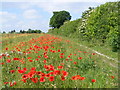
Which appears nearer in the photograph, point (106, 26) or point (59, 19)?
point (106, 26)

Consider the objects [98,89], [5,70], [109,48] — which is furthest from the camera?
[109,48]

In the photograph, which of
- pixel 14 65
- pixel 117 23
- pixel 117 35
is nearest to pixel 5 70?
pixel 14 65

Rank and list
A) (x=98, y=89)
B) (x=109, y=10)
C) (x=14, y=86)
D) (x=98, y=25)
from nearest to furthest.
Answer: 1. (x=98, y=89)
2. (x=14, y=86)
3. (x=109, y=10)
4. (x=98, y=25)

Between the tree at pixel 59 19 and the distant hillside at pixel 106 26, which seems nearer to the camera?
the distant hillside at pixel 106 26

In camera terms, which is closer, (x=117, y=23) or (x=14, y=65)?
(x=14, y=65)

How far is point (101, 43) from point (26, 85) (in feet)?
34.1

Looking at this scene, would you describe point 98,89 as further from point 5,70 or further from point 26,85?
point 5,70

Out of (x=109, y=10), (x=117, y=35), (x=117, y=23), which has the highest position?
(x=109, y=10)

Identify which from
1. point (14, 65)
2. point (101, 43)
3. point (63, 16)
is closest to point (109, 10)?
point (101, 43)

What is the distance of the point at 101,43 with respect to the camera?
13.2 meters

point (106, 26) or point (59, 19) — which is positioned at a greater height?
point (59, 19)

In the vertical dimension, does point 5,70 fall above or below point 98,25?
below

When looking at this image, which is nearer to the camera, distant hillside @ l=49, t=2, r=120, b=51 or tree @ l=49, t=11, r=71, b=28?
distant hillside @ l=49, t=2, r=120, b=51

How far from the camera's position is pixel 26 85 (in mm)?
3611
